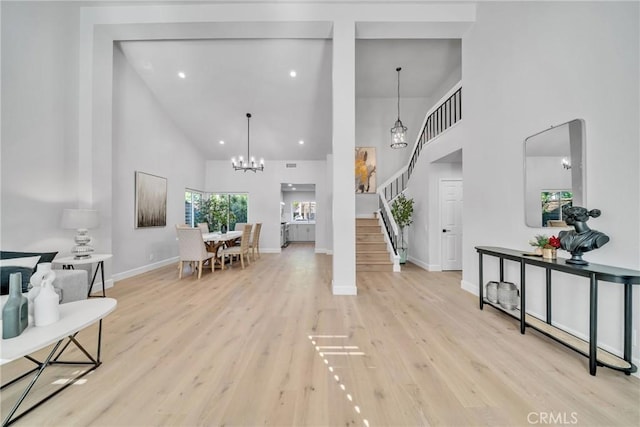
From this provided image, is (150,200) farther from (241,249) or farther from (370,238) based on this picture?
(370,238)

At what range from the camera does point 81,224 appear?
11.2 ft

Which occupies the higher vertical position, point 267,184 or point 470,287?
point 267,184

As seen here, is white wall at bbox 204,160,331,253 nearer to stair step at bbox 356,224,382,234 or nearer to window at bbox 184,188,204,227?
window at bbox 184,188,204,227

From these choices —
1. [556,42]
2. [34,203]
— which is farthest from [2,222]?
[556,42]

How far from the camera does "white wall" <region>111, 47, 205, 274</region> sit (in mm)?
4738

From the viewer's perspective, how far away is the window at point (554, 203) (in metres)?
2.40

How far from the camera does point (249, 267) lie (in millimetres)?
5961

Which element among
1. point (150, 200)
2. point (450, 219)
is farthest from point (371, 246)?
point (150, 200)

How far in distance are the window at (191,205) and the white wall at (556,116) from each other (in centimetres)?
691

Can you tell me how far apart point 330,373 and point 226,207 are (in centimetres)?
757

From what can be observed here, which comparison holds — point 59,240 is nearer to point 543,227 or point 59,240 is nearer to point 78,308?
point 78,308

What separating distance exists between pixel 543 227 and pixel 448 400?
84.1 inches

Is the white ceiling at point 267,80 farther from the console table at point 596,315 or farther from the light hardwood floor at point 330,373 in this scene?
the console table at point 596,315

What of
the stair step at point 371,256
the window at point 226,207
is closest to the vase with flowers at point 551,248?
the stair step at point 371,256
